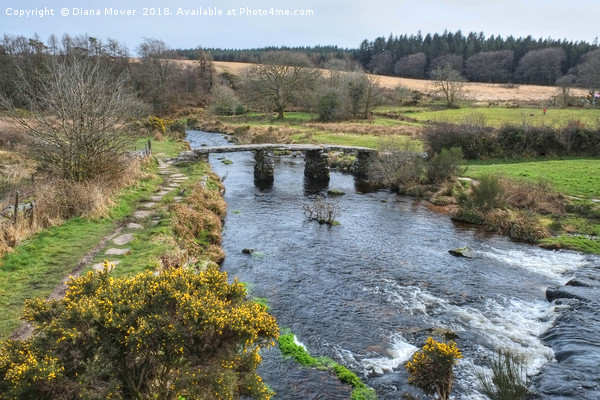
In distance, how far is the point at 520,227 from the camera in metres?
18.4

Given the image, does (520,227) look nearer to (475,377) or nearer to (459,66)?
(475,377)

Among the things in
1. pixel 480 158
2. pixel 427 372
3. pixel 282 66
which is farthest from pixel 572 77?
pixel 427 372

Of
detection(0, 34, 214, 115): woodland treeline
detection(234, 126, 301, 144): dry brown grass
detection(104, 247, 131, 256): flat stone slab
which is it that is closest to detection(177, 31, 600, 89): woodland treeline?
detection(0, 34, 214, 115): woodland treeline

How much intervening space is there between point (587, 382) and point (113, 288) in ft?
31.8

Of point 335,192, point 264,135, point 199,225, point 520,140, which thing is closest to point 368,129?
point 264,135

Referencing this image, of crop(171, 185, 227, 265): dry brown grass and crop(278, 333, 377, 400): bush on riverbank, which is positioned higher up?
crop(171, 185, 227, 265): dry brown grass

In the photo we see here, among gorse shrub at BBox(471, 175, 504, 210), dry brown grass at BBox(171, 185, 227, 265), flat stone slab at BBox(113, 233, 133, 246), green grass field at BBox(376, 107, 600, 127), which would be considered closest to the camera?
flat stone slab at BBox(113, 233, 133, 246)

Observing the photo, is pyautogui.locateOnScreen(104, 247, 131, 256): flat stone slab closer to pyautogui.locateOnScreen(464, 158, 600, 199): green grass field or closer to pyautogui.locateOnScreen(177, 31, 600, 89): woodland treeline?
pyautogui.locateOnScreen(464, 158, 600, 199): green grass field

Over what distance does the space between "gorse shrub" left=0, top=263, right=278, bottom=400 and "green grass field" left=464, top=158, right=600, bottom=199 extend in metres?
22.8

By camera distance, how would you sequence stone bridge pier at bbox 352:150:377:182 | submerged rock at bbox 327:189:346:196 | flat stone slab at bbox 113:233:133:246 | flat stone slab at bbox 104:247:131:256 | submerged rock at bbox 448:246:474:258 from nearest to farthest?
flat stone slab at bbox 104:247:131:256 < flat stone slab at bbox 113:233:133:246 < submerged rock at bbox 448:246:474:258 < submerged rock at bbox 327:189:346:196 < stone bridge pier at bbox 352:150:377:182

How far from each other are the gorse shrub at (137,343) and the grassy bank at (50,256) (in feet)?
11.1

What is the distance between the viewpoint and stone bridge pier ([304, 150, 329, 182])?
28.7m

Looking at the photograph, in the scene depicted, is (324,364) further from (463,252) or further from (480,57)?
(480,57)

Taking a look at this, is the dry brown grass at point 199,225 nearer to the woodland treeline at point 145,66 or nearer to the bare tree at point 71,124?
the bare tree at point 71,124
